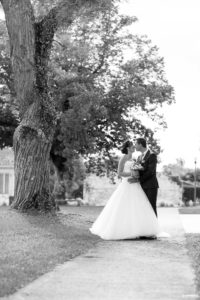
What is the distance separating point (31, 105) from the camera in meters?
20.5

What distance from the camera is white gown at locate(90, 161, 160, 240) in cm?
1523

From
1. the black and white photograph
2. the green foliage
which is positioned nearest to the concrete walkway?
the black and white photograph

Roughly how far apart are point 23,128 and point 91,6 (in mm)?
4590

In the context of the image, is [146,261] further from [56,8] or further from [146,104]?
[146,104]

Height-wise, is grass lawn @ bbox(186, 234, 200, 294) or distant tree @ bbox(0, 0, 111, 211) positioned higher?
distant tree @ bbox(0, 0, 111, 211)

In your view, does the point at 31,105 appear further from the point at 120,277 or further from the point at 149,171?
the point at 120,277

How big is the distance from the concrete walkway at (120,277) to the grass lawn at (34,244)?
209 millimetres

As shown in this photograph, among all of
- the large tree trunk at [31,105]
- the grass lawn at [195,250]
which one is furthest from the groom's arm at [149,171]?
the large tree trunk at [31,105]

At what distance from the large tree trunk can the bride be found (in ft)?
15.7

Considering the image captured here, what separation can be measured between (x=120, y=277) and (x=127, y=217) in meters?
6.28

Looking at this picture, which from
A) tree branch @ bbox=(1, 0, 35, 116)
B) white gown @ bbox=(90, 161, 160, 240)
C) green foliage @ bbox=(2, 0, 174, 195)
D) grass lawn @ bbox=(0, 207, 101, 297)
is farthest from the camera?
green foliage @ bbox=(2, 0, 174, 195)

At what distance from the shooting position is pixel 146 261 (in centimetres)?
1105

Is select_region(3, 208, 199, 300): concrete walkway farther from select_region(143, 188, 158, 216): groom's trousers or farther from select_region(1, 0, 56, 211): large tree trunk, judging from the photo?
select_region(1, 0, 56, 211): large tree trunk

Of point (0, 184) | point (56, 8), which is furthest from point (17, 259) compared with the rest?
point (0, 184)
